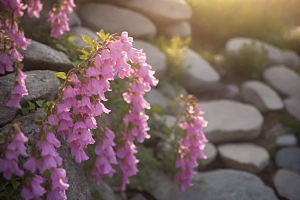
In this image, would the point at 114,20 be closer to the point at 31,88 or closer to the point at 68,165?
the point at 31,88

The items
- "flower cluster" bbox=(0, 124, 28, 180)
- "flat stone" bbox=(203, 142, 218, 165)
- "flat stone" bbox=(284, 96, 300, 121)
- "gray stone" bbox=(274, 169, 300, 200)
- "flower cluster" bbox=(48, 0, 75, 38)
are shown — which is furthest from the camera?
"flat stone" bbox=(284, 96, 300, 121)

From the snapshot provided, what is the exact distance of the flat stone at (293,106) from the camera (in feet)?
14.4

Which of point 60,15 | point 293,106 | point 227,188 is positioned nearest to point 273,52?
point 293,106

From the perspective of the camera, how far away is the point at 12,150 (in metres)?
1.22

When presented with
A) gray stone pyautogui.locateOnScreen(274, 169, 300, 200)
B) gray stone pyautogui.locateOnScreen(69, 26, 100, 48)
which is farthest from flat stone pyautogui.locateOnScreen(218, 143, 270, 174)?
gray stone pyautogui.locateOnScreen(69, 26, 100, 48)

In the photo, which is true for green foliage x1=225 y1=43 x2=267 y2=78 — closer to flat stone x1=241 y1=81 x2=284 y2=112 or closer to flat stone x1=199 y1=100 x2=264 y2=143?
flat stone x1=241 y1=81 x2=284 y2=112

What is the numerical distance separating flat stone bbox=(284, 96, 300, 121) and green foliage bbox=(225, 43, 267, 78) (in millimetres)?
789

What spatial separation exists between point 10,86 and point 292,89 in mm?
4699

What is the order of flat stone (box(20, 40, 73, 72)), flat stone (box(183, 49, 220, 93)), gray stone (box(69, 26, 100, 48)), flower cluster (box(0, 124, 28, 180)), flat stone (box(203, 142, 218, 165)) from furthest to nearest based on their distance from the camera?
flat stone (box(183, 49, 220, 93)), flat stone (box(203, 142, 218, 165)), gray stone (box(69, 26, 100, 48)), flat stone (box(20, 40, 73, 72)), flower cluster (box(0, 124, 28, 180))

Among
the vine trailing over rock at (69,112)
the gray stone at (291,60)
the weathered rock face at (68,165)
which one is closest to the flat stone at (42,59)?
the vine trailing over rock at (69,112)

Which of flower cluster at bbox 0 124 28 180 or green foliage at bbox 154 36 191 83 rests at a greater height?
flower cluster at bbox 0 124 28 180

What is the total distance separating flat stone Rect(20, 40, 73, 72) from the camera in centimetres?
214

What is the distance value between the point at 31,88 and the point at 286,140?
11.5 feet

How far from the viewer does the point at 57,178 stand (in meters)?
1.30
